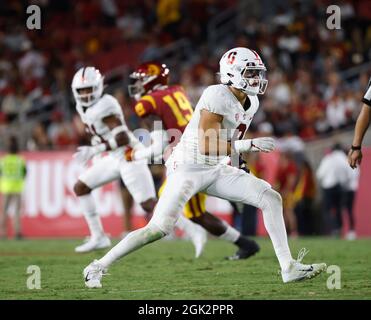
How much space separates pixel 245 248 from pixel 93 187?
189cm

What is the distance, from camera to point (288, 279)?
7.09 meters

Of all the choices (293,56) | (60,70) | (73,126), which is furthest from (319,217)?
(60,70)

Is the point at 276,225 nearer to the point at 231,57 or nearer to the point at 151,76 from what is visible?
the point at 231,57

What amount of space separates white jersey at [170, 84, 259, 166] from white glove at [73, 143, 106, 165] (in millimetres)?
2870

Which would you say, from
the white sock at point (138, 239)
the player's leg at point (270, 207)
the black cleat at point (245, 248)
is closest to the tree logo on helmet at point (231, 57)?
the player's leg at point (270, 207)

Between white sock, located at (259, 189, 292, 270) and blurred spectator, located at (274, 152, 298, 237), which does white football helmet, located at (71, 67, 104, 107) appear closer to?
white sock, located at (259, 189, 292, 270)

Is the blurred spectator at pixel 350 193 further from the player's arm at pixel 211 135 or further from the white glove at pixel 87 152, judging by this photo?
the player's arm at pixel 211 135

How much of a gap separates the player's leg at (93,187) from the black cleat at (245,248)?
1.52m

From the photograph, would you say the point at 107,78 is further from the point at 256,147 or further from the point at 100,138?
the point at 256,147

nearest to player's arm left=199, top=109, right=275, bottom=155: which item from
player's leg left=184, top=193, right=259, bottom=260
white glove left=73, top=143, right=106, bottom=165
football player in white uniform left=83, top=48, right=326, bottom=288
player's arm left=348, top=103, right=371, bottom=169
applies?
football player in white uniform left=83, top=48, right=326, bottom=288

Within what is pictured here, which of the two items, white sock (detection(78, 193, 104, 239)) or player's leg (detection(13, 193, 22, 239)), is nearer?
white sock (detection(78, 193, 104, 239))

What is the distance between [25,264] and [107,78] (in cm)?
957

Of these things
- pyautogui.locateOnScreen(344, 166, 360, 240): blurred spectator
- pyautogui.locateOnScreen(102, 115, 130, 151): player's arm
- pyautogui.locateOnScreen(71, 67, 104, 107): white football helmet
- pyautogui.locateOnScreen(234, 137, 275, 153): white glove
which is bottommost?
pyautogui.locateOnScreen(344, 166, 360, 240): blurred spectator

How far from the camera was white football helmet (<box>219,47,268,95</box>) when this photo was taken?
723 centimetres
